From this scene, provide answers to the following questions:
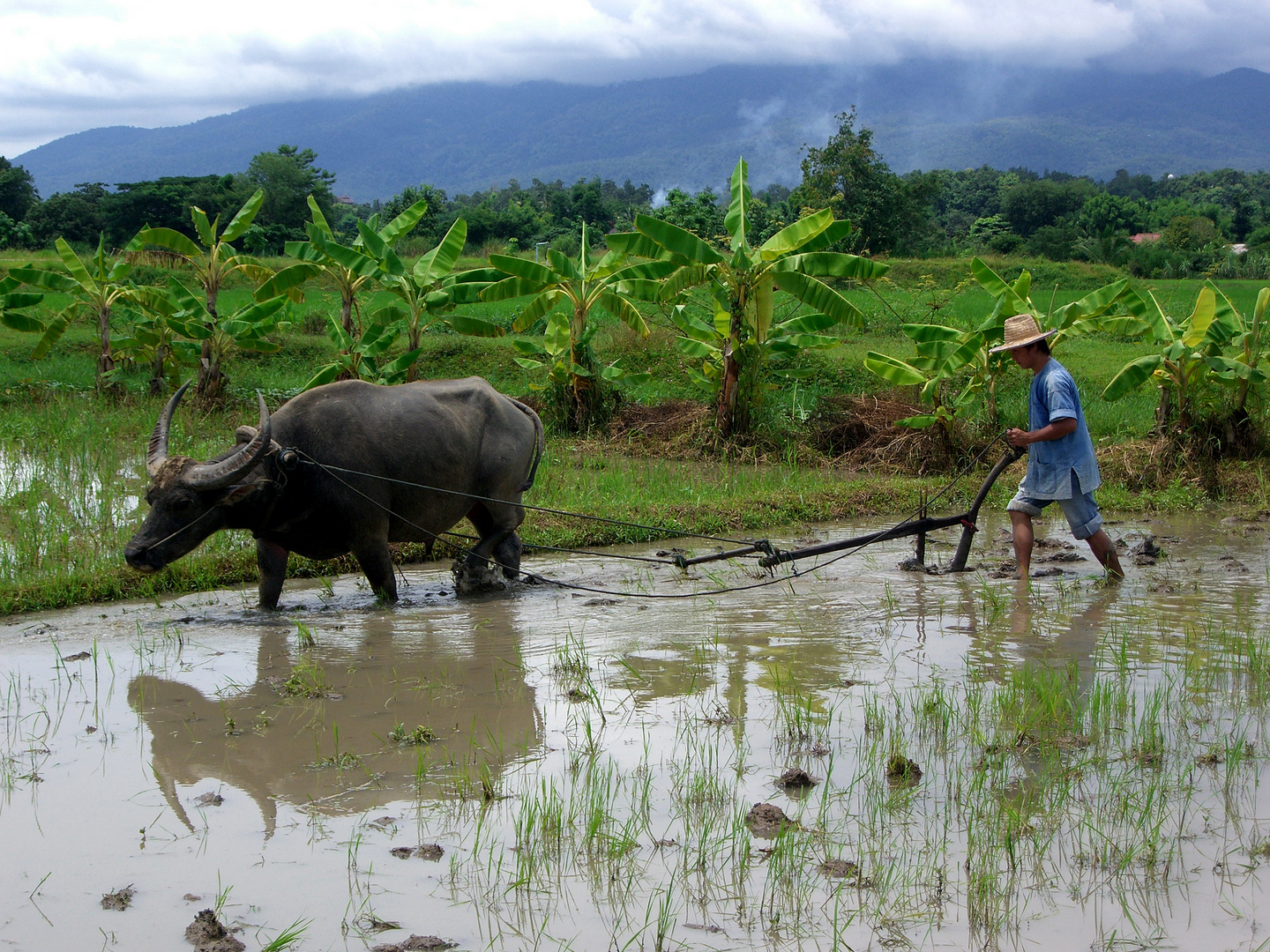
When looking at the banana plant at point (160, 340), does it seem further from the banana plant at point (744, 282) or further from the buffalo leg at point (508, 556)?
the buffalo leg at point (508, 556)

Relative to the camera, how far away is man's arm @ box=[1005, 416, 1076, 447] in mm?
5234

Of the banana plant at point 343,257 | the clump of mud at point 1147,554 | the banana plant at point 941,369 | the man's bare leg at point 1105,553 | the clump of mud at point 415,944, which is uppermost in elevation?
the banana plant at point 343,257

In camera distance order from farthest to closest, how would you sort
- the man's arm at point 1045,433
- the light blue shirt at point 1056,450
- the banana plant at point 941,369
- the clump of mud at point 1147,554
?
the banana plant at point 941,369 → the clump of mud at point 1147,554 → the light blue shirt at point 1056,450 → the man's arm at point 1045,433

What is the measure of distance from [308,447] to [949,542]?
4080mm

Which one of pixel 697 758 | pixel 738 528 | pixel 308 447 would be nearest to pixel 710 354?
pixel 738 528

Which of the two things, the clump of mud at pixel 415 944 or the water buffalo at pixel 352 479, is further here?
the water buffalo at pixel 352 479

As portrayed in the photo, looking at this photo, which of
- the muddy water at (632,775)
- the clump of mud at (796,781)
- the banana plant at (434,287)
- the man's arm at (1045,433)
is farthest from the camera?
the banana plant at (434,287)

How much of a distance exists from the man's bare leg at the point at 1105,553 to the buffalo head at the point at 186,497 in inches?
163

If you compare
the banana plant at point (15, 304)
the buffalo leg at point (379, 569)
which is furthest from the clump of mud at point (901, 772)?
the banana plant at point (15, 304)

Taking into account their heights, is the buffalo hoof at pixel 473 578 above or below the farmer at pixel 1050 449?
below

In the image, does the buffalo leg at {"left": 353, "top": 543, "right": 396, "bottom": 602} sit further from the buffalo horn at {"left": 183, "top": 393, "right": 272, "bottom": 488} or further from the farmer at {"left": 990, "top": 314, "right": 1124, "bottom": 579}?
the farmer at {"left": 990, "top": 314, "right": 1124, "bottom": 579}

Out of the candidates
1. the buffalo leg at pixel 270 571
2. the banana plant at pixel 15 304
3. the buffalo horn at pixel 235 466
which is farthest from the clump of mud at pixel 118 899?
the banana plant at pixel 15 304

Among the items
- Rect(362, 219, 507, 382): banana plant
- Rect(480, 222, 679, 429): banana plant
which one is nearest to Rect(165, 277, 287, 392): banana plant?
Rect(362, 219, 507, 382): banana plant

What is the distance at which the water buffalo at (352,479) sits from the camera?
16.0ft
